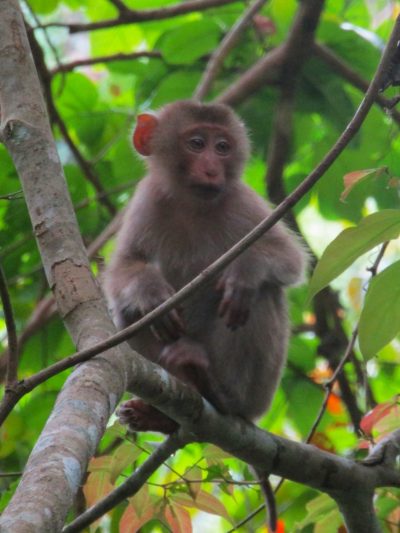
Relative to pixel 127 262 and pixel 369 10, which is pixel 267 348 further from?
pixel 369 10

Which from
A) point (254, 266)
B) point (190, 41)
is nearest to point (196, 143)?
point (254, 266)

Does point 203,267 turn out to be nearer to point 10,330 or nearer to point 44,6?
point 10,330

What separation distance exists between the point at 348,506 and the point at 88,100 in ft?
12.2

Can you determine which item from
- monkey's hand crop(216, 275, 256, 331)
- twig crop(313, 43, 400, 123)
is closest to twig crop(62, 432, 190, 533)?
monkey's hand crop(216, 275, 256, 331)

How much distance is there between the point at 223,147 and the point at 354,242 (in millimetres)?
2583

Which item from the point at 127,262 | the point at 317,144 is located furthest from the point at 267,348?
the point at 317,144

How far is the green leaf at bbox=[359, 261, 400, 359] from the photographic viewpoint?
2.80 meters

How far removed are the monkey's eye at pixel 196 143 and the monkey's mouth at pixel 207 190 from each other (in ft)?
1.26

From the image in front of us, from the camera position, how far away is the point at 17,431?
5.21 metres

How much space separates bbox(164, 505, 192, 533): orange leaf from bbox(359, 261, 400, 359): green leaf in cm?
138

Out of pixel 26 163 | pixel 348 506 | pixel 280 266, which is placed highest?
pixel 26 163

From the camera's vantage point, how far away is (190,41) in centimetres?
649

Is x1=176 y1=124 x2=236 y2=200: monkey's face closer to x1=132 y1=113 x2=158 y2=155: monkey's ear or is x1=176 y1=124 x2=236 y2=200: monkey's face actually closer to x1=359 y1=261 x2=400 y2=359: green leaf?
x1=132 y1=113 x2=158 y2=155: monkey's ear

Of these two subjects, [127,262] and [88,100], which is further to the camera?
[88,100]
